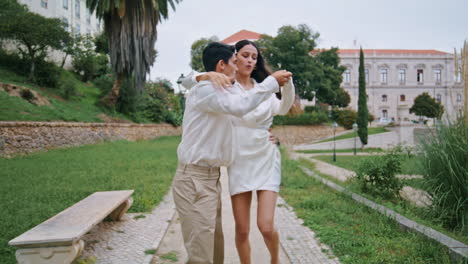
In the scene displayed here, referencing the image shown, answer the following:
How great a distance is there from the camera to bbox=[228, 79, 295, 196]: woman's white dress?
8.84 feet

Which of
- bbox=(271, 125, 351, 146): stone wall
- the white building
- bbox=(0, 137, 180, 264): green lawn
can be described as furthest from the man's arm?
bbox=(271, 125, 351, 146): stone wall

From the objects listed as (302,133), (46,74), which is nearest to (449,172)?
(46,74)

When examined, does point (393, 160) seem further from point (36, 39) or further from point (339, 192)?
point (36, 39)

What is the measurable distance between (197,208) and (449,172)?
3784 mm

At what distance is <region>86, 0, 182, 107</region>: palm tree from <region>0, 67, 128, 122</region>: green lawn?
3.01 m

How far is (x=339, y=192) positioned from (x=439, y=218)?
8.07 ft

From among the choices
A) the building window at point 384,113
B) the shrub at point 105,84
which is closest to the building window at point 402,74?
the building window at point 384,113

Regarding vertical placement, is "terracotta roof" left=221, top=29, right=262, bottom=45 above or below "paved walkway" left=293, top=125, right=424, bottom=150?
above

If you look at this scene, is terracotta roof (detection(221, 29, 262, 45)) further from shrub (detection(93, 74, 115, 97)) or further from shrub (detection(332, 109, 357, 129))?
shrub (detection(93, 74, 115, 97))

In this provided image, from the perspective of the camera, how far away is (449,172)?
179 inches

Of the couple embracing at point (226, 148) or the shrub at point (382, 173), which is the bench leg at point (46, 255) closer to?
the couple embracing at point (226, 148)

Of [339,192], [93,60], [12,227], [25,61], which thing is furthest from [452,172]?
[93,60]

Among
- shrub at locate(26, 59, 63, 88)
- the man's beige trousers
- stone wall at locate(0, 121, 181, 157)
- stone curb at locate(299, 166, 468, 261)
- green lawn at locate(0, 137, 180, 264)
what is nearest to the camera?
the man's beige trousers

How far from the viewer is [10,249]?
365cm
